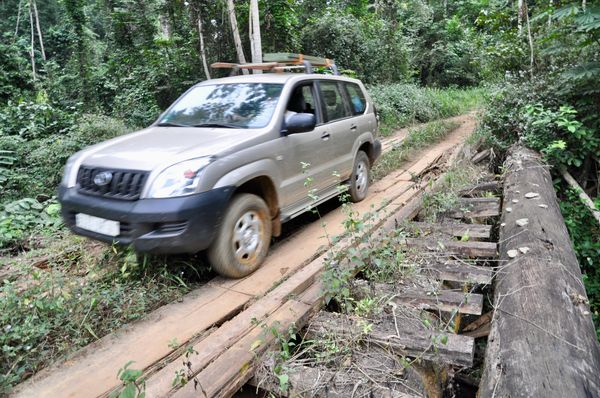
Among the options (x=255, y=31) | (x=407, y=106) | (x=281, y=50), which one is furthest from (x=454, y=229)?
(x=281, y=50)

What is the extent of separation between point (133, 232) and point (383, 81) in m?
13.9

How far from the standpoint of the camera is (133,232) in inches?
116

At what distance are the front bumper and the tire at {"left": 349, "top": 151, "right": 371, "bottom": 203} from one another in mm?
2697

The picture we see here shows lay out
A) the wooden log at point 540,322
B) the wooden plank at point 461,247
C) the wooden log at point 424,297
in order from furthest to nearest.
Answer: the wooden plank at point 461,247
the wooden log at point 424,297
the wooden log at point 540,322

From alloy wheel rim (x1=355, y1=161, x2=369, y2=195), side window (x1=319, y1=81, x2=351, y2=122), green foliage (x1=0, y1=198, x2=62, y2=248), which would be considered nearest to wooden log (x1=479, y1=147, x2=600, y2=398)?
alloy wheel rim (x1=355, y1=161, x2=369, y2=195)

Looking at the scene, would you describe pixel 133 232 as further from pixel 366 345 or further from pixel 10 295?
pixel 366 345

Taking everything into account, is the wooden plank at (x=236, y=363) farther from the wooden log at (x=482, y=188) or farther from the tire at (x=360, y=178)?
the wooden log at (x=482, y=188)

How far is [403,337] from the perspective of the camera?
2482 millimetres

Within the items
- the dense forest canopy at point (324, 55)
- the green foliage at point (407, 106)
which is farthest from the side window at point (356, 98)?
the green foliage at point (407, 106)

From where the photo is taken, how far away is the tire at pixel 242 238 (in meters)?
3.21

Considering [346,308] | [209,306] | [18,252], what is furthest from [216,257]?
[18,252]

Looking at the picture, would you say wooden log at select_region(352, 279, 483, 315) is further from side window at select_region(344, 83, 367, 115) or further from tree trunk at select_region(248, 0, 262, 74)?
tree trunk at select_region(248, 0, 262, 74)

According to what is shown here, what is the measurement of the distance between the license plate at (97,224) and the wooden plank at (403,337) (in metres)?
1.66

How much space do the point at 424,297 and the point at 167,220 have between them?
1.98 m
